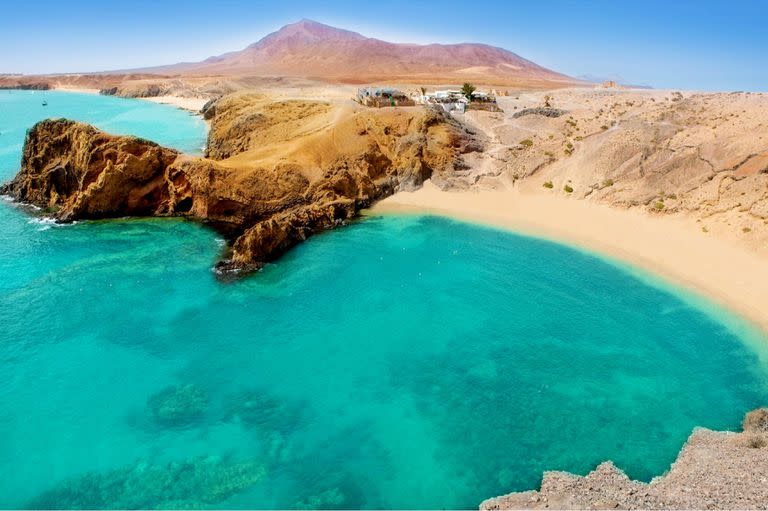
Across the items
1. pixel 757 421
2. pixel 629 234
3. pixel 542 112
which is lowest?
pixel 757 421

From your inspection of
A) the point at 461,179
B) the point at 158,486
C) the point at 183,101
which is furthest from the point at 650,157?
the point at 183,101

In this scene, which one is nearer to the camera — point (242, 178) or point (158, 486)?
point (158, 486)

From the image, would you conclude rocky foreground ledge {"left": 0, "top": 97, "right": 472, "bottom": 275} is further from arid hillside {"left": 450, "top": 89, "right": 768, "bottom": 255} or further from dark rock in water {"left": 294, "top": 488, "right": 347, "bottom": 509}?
dark rock in water {"left": 294, "top": 488, "right": 347, "bottom": 509}

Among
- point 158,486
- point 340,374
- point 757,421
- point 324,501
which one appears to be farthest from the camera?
point 340,374

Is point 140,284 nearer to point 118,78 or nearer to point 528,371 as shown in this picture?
point 528,371

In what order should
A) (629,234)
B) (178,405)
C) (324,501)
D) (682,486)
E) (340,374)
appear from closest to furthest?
(682,486) → (324,501) → (178,405) → (340,374) → (629,234)

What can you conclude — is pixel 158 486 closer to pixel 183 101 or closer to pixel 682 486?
pixel 682 486

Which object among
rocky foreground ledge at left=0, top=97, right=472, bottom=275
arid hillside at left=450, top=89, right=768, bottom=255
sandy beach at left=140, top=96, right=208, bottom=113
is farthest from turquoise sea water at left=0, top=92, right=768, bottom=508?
sandy beach at left=140, top=96, right=208, bottom=113
